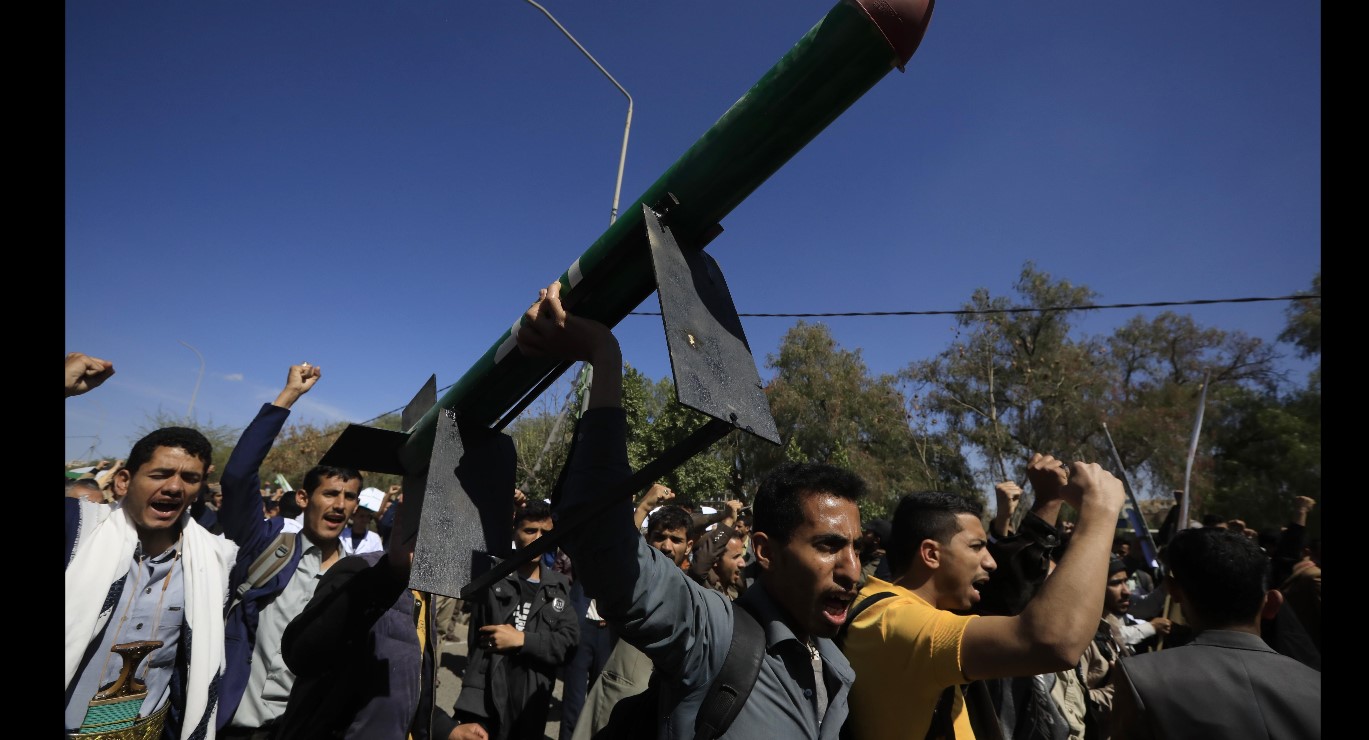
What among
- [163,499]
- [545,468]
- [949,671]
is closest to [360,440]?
[163,499]

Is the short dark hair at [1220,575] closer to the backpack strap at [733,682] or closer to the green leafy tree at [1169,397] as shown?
the backpack strap at [733,682]

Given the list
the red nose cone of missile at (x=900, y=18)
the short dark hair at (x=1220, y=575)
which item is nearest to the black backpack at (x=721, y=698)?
the red nose cone of missile at (x=900, y=18)

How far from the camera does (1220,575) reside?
7.91ft

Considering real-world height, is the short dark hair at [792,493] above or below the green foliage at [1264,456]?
above

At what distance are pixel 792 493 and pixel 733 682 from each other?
29.6 inches

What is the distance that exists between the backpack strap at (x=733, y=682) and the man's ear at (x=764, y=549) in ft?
1.46

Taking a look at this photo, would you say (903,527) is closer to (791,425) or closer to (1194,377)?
(791,425)

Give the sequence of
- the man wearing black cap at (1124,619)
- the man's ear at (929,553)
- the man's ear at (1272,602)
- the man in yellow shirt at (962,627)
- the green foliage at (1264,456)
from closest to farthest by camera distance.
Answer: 1. the man in yellow shirt at (962,627)
2. the man's ear at (929,553)
3. the man's ear at (1272,602)
4. the man wearing black cap at (1124,619)
5. the green foliage at (1264,456)

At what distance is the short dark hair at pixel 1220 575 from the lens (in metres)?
2.36

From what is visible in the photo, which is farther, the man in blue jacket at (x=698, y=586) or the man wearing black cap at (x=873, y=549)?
the man wearing black cap at (x=873, y=549)

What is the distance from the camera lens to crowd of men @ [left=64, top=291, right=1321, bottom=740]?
1.55 meters

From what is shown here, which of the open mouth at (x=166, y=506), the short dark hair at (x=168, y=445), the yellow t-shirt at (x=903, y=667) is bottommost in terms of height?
the yellow t-shirt at (x=903, y=667)

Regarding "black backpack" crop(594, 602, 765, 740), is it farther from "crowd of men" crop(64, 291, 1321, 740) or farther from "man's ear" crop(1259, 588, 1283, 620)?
"man's ear" crop(1259, 588, 1283, 620)

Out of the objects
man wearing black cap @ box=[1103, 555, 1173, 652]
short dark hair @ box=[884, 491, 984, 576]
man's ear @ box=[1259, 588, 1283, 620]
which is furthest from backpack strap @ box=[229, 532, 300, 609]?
man wearing black cap @ box=[1103, 555, 1173, 652]
